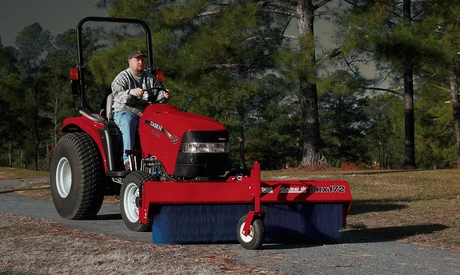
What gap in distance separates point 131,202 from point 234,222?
1.31m

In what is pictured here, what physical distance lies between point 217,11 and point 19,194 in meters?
A: 10.8

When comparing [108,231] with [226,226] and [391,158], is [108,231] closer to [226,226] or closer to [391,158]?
[226,226]

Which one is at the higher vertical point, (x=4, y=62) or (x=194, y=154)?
(x=4, y=62)

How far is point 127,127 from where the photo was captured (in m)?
9.42

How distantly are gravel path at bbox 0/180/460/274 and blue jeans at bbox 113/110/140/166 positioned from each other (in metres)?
0.97

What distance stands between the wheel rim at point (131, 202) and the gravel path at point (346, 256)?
20cm

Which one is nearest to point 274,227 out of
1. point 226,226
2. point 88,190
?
point 226,226

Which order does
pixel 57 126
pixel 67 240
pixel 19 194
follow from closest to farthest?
1. pixel 67 240
2. pixel 19 194
3. pixel 57 126

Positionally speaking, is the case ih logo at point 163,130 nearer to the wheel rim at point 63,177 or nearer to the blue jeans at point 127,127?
the blue jeans at point 127,127

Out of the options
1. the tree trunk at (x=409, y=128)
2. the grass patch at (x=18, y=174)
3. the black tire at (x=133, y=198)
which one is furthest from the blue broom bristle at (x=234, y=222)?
the tree trunk at (x=409, y=128)

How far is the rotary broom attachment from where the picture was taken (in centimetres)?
791

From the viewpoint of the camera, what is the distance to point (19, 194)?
58.3 ft

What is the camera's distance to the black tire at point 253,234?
25.4 feet

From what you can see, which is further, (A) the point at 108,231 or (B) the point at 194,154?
(A) the point at 108,231
